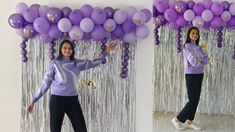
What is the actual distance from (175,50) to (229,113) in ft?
1.18

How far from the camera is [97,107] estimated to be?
1921mm

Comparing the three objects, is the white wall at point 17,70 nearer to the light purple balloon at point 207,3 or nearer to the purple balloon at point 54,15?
the purple balloon at point 54,15

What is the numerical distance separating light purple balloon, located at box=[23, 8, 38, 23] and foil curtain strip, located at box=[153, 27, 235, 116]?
603 mm

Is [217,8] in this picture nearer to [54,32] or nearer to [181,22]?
[181,22]

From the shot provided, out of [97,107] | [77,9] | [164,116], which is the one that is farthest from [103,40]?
[164,116]

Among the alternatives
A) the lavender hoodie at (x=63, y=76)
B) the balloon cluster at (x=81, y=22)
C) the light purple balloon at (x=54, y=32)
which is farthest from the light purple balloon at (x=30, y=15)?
the lavender hoodie at (x=63, y=76)

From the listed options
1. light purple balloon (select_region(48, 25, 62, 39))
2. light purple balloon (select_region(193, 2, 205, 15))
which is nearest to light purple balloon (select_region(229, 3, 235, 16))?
light purple balloon (select_region(193, 2, 205, 15))

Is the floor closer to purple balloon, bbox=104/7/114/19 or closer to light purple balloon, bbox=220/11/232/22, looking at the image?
light purple balloon, bbox=220/11/232/22

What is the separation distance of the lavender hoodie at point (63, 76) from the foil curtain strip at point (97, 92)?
0.17ft

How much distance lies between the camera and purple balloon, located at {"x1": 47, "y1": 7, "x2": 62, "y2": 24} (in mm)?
1784

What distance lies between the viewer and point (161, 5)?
1720 millimetres

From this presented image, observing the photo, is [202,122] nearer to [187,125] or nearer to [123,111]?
[187,125]

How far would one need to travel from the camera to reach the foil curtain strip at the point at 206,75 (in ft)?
5.35

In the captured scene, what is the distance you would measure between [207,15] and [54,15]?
2.30ft
